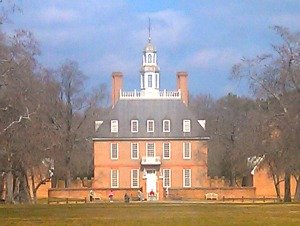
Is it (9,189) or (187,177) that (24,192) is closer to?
(9,189)

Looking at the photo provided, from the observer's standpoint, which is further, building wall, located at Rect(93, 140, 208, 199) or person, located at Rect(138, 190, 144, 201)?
building wall, located at Rect(93, 140, 208, 199)

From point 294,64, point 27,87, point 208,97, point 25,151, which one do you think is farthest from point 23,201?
point 208,97

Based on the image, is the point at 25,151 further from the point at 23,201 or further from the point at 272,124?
the point at 272,124

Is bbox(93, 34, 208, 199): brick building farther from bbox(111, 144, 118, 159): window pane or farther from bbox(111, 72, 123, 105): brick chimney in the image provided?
bbox(111, 72, 123, 105): brick chimney

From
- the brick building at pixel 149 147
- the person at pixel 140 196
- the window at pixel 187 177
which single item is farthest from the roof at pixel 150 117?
the person at pixel 140 196

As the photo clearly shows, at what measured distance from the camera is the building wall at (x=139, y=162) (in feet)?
242

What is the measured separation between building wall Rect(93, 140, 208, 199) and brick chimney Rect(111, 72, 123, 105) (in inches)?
196

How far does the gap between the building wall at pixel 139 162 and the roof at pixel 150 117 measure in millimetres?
659

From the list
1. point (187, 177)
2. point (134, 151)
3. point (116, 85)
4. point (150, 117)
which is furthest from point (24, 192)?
point (116, 85)

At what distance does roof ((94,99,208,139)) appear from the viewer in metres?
74.7

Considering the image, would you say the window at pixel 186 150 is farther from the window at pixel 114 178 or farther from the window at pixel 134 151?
the window at pixel 114 178

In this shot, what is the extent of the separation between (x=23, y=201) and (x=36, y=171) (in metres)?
2.75

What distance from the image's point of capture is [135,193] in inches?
2520

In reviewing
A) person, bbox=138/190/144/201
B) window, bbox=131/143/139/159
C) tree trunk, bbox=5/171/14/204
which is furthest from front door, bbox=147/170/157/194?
tree trunk, bbox=5/171/14/204
